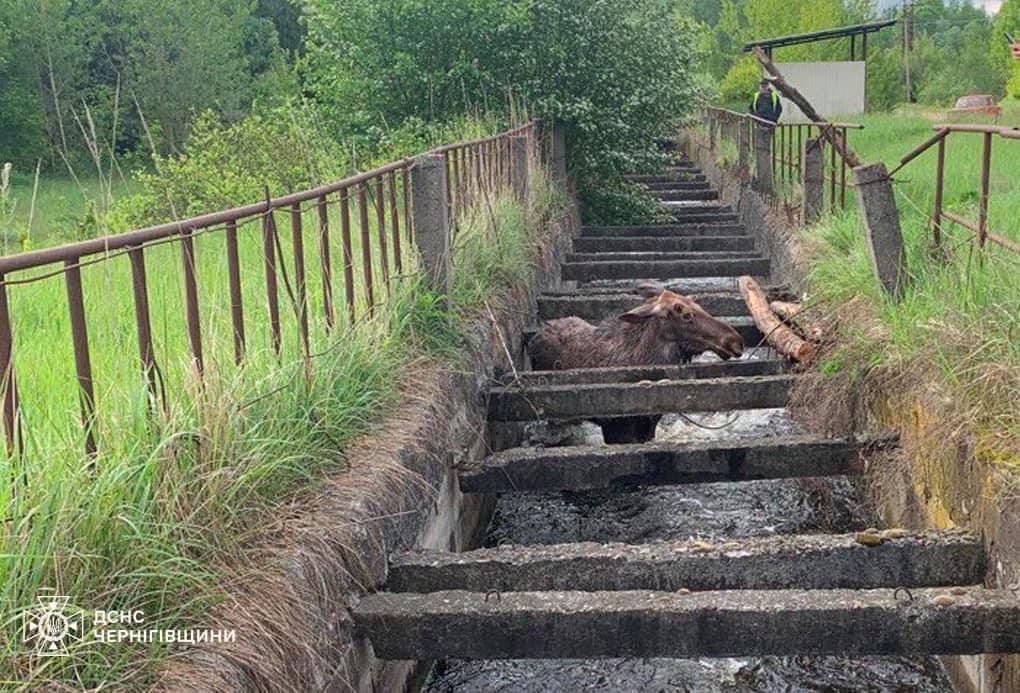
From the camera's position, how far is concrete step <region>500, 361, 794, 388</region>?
7906 millimetres

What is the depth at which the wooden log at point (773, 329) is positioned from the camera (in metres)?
7.92

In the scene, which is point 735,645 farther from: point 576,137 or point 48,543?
point 576,137

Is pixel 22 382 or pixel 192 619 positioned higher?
pixel 22 382

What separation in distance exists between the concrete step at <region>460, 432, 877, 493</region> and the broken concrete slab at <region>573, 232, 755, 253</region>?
27.3 feet

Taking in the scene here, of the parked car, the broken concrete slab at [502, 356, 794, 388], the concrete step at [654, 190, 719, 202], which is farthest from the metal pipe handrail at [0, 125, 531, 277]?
the parked car

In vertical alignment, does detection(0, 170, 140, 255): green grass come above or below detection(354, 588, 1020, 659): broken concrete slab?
above

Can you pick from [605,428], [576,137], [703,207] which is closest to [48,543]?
[605,428]

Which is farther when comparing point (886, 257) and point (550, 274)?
point (550, 274)

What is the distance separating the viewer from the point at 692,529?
703 centimetres

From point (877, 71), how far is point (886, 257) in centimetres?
4587

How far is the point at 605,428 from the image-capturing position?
8.04 metres

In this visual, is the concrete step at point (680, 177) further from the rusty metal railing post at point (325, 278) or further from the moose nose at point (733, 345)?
the rusty metal railing post at point (325, 278)

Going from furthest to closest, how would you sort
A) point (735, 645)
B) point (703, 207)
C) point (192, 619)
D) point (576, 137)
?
point (703, 207) → point (576, 137) → point (735, 645) → point (192, 619)

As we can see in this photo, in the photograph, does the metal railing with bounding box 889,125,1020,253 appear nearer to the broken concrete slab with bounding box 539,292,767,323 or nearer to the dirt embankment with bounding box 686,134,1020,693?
the dirt embankment with bounding box 686,134,1020,693
